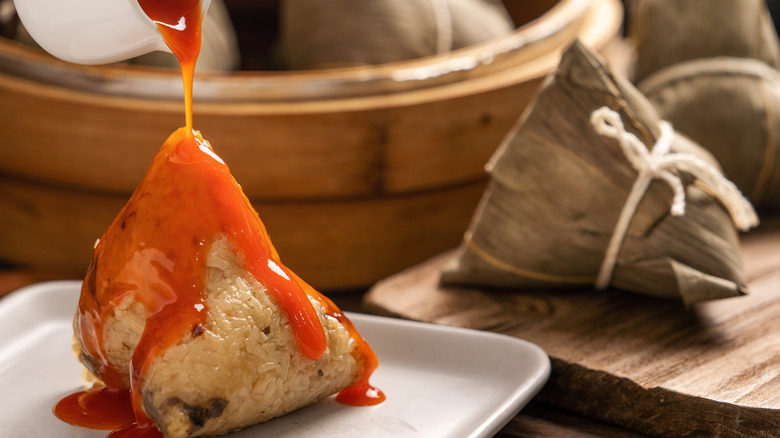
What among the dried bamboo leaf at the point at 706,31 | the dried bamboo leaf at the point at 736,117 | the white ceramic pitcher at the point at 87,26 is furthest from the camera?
the dried bamboo leaf at the point at 706,31

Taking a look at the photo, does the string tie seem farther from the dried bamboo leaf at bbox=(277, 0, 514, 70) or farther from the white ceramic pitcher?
the white ceramic pitcher

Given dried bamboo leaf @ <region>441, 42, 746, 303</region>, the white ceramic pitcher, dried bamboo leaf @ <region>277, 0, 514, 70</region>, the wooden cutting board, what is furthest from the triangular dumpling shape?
dried bamboo leaf @ <region>277, 0, 514, 70</region>

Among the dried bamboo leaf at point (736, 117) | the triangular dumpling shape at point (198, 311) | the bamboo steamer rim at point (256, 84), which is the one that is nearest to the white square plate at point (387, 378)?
the triangular dumpling shape at point (198, 311)

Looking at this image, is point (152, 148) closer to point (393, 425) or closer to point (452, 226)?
point (452, 226)

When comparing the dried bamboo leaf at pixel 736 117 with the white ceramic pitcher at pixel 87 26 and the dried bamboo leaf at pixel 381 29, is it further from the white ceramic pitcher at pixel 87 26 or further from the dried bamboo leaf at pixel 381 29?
the white ceramic pitcher at pixel 87 26

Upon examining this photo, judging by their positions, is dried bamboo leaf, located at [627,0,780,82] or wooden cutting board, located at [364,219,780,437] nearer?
wooden cutting board, located at [364,219,780,437]

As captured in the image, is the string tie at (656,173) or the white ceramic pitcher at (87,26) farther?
the string tie at (656,173)
